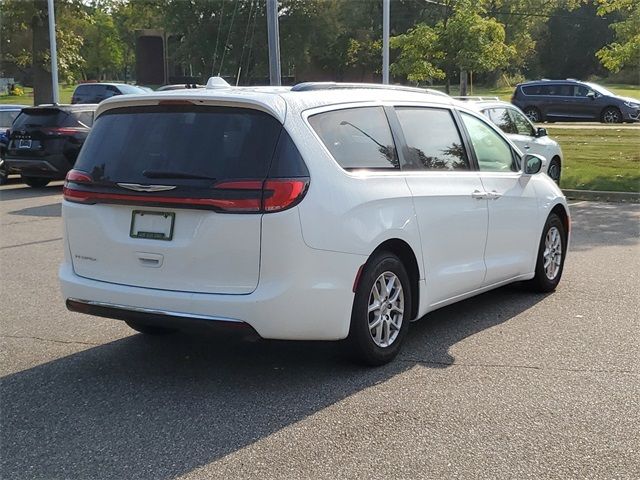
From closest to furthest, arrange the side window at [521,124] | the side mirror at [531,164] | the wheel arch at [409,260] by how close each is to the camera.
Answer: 1. the wheel arch at [409,260]
2. the side mirror at [531,164]
3. the side window at [521,124]

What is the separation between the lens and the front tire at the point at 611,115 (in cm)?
3148

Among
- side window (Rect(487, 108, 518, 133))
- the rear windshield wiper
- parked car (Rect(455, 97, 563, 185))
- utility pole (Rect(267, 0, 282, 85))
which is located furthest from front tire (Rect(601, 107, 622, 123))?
the rear windshield wiper

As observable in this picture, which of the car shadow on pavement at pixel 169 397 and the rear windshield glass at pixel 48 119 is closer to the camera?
the car shadow on pavement at pixel 169 397

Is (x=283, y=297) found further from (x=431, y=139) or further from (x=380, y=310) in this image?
(x=431, y=139)

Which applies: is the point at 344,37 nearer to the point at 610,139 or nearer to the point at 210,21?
the point at 210,21

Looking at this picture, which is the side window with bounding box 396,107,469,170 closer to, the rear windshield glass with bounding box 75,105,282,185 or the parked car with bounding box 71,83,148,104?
the rear windshield glass with bounding box 75,105,282,185

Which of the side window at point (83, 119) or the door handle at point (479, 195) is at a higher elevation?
the side window at point (83, 119)

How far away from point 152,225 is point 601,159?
15.6 meters

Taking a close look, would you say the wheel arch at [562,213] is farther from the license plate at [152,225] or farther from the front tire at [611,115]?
the front tire at [611,115]

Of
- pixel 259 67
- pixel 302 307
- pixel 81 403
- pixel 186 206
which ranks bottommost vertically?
pixel 81 403

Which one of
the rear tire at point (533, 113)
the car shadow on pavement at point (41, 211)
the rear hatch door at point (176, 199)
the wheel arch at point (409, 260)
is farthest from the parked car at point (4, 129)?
the rear tire at point (533, 113)

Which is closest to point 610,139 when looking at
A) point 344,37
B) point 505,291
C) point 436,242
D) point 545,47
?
point 505,291

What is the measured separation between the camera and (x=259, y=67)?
58.5 m

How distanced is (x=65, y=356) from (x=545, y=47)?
78.4 m
